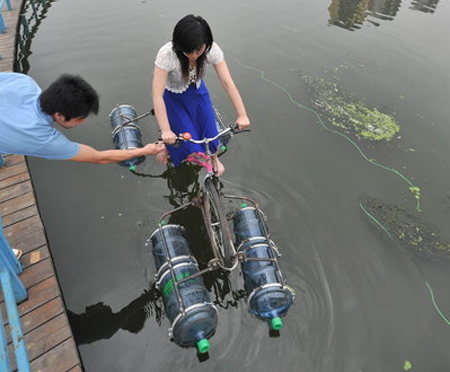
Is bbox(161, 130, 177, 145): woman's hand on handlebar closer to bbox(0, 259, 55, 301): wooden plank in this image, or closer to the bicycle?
the bicycle

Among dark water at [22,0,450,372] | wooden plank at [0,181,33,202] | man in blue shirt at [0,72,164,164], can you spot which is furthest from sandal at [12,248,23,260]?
man in blue shirt at [0,72,164,164]

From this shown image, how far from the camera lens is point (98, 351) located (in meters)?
3.83

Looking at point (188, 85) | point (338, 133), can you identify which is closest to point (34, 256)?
point (188, 85)

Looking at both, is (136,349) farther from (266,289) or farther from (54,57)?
(54,57)

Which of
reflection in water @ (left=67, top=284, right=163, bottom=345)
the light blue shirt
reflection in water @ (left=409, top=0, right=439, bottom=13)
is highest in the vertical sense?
reflection in water @ (left=409, top=0, right=439, bottom=13)

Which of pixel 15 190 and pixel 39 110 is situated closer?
pixel 39 110

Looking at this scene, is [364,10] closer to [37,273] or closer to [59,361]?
[37,273]

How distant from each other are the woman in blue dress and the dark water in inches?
60.8

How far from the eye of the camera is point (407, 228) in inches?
207

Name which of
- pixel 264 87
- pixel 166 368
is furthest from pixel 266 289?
pixel 264 87

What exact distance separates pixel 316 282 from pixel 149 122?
4.81m

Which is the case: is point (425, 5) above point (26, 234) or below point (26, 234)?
above

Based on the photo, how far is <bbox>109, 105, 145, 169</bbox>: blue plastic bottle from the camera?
19.2 ft

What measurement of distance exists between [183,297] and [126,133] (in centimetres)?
362
